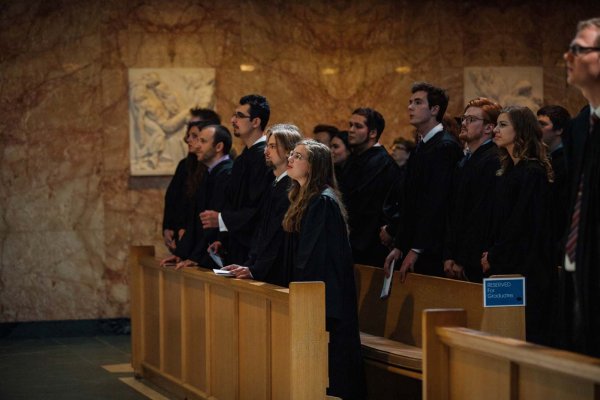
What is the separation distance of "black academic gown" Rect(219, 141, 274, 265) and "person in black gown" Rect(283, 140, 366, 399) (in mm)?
1493

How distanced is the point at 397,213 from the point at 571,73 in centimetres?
411

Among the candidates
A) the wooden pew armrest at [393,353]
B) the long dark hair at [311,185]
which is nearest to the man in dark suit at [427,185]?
the wooden pew armrest at [393,353]

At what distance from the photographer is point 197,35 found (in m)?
11.5

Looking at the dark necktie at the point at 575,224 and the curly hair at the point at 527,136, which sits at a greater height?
the curly hair at the point at 527,136

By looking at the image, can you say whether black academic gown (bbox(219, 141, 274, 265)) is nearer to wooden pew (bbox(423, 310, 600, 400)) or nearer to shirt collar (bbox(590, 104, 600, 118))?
wooden pew (bbox(423, 310, 600, 400))

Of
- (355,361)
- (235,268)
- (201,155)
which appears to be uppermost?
(201,155)

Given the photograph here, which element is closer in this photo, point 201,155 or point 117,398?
point 117,398

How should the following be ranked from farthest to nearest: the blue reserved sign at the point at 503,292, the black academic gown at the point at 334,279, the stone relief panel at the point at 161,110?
1. the stone relief panel at the point at 161,110
2. the black academic gown at the point at 334,279
3. the blue reserved sign at the point at 503,292

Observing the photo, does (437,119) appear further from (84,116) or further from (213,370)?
(84,116)

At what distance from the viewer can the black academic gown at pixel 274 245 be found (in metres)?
6.52

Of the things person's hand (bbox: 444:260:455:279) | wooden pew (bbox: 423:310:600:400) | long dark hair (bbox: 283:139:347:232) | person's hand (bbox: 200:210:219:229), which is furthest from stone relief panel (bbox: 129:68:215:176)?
wooden pew (bbox: 423:310:600:400)

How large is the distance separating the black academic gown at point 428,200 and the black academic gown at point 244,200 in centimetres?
101

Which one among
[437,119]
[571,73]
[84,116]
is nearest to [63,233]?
[84,116]

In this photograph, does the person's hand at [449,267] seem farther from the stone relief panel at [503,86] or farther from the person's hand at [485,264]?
the stone relief panel at [503,86]
